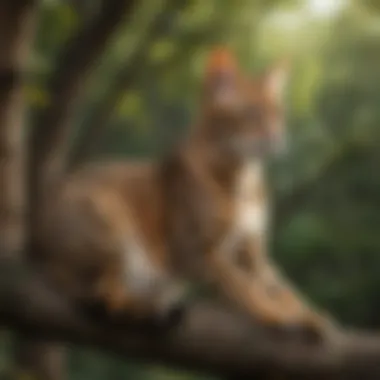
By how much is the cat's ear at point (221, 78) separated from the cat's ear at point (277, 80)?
36 millimetres

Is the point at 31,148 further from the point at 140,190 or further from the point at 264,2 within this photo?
the point at 264,2

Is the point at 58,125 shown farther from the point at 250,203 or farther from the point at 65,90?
the point at 250,203

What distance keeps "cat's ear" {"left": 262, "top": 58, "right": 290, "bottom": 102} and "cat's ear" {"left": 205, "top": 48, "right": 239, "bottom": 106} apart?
4 centimetres

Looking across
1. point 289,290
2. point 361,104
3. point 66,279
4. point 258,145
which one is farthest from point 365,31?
point 66,279

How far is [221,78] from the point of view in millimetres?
1127

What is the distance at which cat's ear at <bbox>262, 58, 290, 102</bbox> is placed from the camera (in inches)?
44.7

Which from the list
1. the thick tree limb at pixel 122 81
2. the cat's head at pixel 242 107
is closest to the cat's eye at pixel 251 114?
the cat's head at pixel 242 107

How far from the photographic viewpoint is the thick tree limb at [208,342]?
1068 millimetres

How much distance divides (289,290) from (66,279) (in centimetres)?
26

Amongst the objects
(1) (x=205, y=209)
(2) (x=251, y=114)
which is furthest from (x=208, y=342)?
(2) (x=251, y=114)

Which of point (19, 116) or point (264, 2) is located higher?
point (264, 2)

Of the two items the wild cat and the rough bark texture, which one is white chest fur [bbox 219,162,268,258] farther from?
the rough bark texture

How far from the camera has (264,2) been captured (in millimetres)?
1166

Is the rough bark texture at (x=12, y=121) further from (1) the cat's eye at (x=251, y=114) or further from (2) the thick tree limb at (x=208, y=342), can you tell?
(1) the cat's eye at (x=251, y=114)
